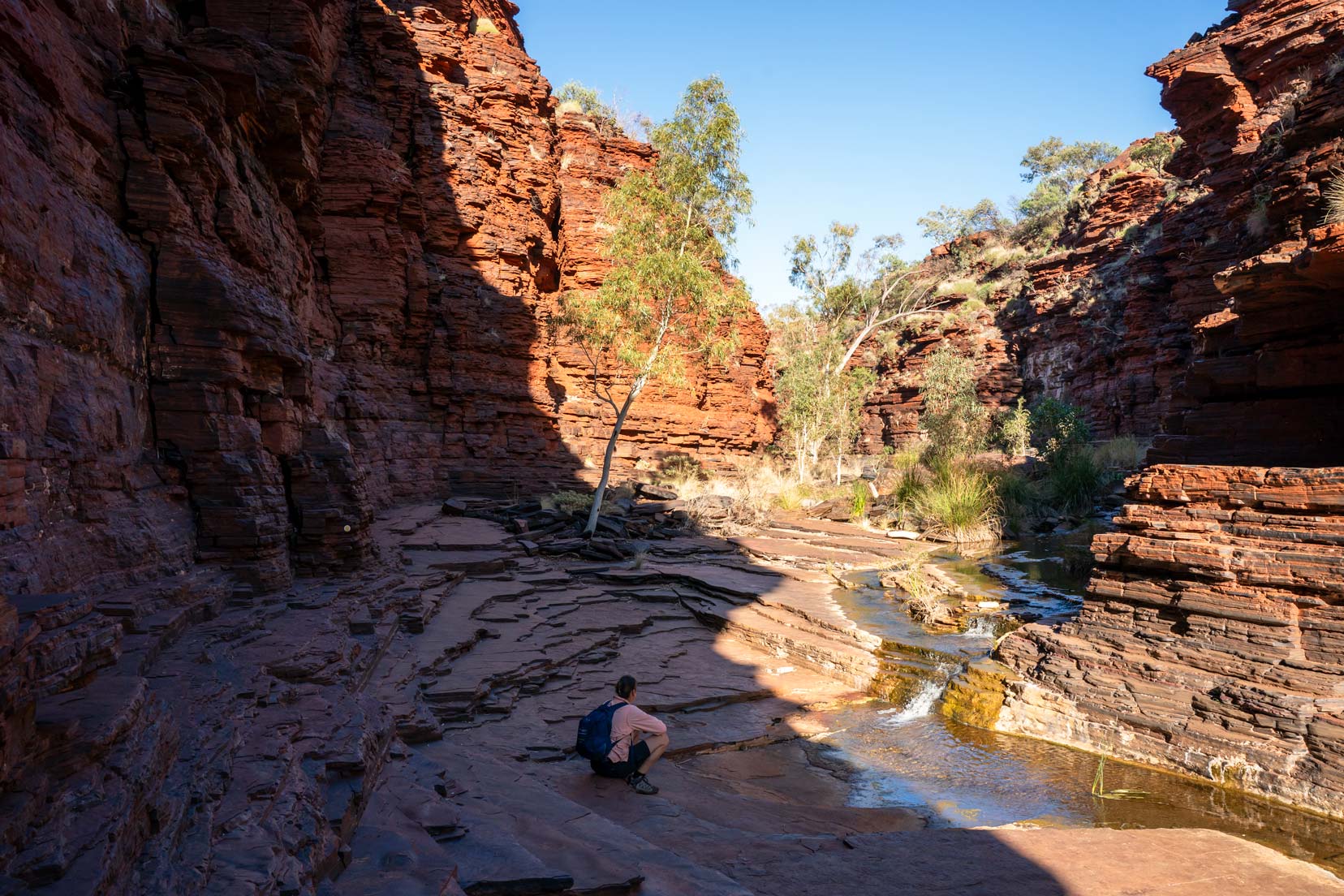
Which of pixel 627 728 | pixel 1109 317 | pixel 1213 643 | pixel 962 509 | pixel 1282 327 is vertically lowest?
pixel 627 728

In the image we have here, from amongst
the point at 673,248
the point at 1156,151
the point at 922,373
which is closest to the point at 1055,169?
the point at 1156,151

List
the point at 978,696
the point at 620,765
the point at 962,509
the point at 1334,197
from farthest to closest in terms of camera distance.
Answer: the point at 962,509
the point at 1334,197
the point at 978,696
the point at 620,765

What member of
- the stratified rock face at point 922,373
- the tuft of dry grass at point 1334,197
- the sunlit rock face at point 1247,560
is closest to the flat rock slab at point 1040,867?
the sunlit rock face at point 1247,560

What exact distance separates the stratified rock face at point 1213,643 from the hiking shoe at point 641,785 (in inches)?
156

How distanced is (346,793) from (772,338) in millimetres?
43526

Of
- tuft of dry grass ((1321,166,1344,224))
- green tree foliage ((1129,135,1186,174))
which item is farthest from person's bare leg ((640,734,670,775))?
green tree foliage ((1129,135,1186,174))

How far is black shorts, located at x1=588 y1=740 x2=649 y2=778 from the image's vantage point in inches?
199

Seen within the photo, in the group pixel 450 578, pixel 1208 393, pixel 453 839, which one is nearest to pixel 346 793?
pixel 453 839

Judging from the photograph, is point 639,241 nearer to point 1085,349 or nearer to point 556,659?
point 556,659

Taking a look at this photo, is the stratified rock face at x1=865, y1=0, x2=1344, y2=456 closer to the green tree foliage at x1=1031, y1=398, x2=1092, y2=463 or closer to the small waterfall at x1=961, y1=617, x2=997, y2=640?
the green tree foliage at x1=1031, y1=398, x2=1092, y2=463

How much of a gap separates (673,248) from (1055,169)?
50035 mm

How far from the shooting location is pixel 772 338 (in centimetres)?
4516

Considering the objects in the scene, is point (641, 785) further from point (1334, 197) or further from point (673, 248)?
point (673, 248)

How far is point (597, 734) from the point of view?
5113mm
